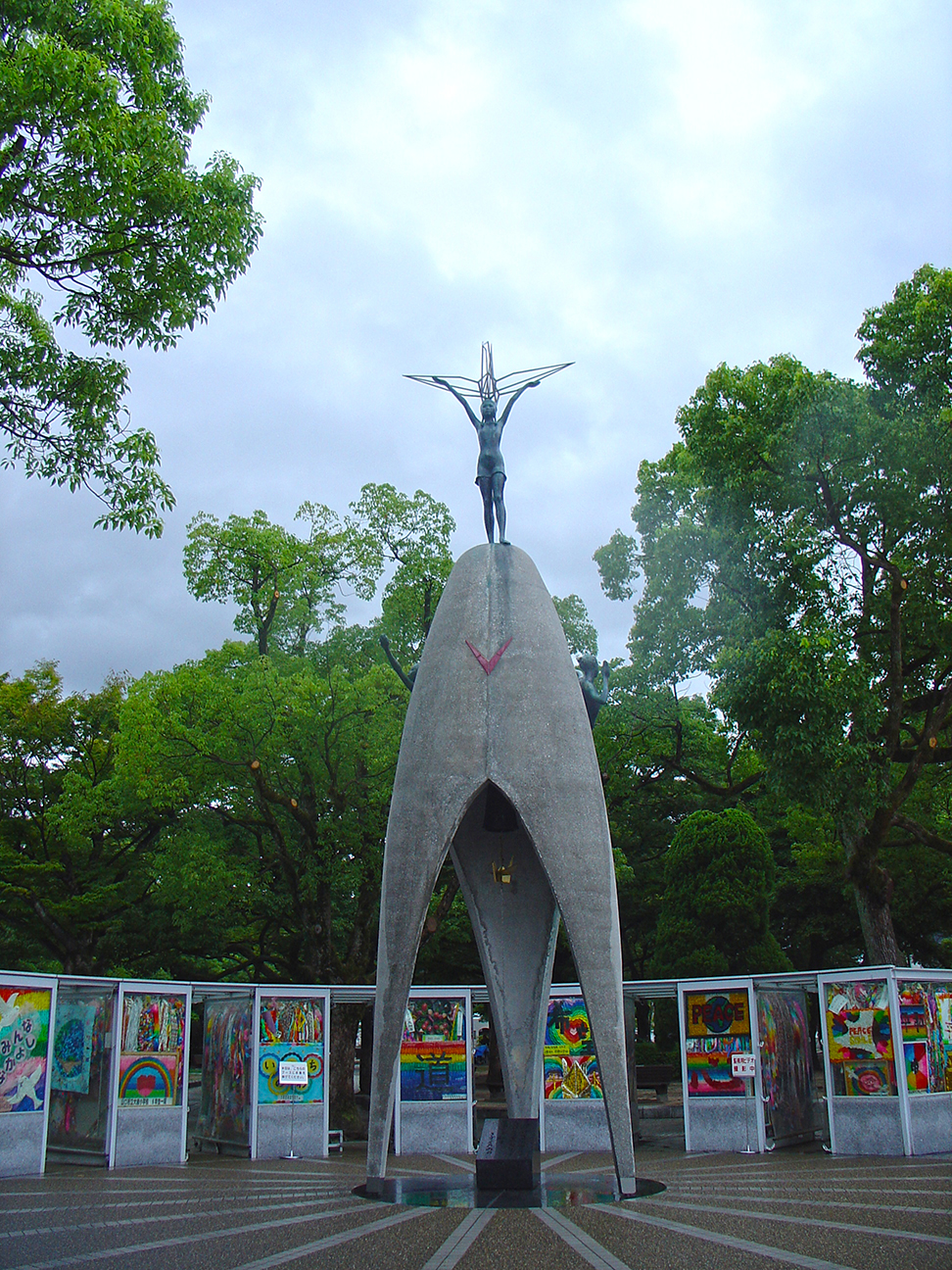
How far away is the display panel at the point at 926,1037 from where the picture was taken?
43.9 ft

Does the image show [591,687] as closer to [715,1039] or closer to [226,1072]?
[715,1039]

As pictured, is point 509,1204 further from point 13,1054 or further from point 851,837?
point 851,837

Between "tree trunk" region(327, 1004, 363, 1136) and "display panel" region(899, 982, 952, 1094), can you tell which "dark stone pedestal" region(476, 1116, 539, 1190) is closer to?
"display panel" region(899, 982, 952, 1094)

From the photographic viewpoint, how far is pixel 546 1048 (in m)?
15.5

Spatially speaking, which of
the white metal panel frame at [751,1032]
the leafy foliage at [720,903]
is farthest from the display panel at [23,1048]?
the leafy foliage at [720,903]

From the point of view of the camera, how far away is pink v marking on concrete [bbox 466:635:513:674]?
10820mm

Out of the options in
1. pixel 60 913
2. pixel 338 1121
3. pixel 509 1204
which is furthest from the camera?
pixel 60 913

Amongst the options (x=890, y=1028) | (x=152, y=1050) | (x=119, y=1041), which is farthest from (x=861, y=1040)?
(x=119, y=1041)

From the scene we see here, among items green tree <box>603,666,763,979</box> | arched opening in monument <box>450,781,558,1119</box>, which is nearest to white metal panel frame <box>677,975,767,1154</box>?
arched opening in monument <box>450,781,558,1119</box>

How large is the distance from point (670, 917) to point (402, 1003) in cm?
1636

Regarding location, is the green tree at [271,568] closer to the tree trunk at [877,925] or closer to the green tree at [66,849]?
the green tree at [66,849]

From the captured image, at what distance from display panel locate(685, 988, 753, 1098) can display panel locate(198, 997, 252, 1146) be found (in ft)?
21.7

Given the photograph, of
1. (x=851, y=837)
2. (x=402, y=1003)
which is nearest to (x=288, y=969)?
(x=851, y=837)

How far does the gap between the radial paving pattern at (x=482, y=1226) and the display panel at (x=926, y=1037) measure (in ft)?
6.41
